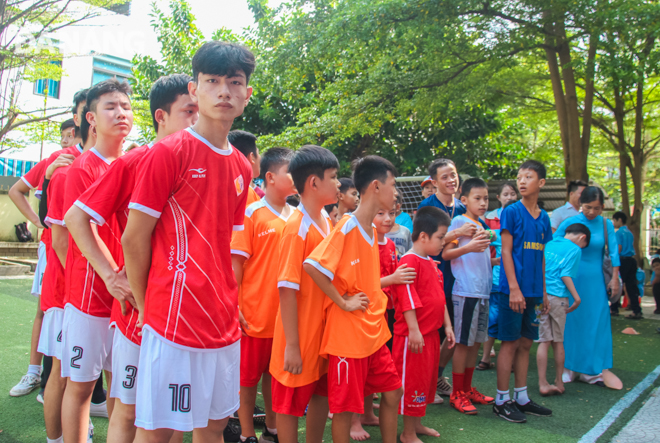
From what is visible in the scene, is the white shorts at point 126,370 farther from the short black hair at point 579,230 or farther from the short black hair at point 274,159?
the short black hair at point 579,230

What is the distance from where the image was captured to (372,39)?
9148mm

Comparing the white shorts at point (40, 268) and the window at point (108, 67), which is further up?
the window at point (108, 67)

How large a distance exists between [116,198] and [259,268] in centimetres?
133

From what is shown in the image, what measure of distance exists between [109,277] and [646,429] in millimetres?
3739

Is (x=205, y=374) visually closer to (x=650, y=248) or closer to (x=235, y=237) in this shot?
(x=235, y=237)

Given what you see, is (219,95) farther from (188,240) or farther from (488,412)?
(488,412)

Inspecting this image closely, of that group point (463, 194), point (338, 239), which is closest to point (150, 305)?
point (338, 239)

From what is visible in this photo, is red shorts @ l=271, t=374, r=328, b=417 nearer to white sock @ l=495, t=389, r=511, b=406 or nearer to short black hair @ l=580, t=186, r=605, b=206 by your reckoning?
white sock @ l=495, t=389, r=511, b=406

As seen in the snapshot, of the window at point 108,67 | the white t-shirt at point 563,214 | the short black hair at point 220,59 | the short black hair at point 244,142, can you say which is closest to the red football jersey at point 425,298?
the short black hair at point 244,142

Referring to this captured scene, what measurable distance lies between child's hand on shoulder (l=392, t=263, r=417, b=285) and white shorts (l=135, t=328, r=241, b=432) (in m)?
1.64

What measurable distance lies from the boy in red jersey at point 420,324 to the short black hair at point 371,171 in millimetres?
679

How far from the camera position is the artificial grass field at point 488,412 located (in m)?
3.38

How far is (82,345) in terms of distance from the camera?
2354 millimetres

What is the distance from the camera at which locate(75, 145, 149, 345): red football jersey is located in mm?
1905
